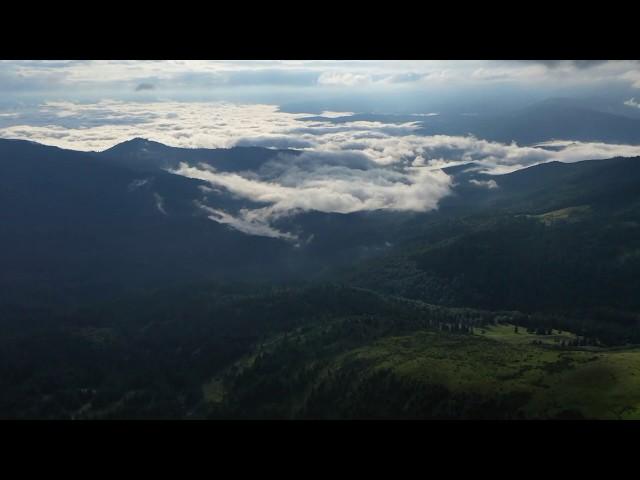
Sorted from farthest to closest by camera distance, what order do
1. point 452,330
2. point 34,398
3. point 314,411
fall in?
point 452,330 → point 34,398 → point 314,411

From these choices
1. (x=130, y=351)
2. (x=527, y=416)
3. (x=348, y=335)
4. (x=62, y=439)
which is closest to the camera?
(x=62, y=439)

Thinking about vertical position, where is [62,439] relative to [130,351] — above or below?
above

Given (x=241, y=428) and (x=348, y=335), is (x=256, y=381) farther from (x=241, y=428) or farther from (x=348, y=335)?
(x=241, y=428)

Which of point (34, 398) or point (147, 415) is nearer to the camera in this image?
point (147, 415)

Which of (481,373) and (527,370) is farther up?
(527,370)

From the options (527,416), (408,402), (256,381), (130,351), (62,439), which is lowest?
(130,351)

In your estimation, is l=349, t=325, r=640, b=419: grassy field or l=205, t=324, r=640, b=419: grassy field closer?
l=349, t=325, r=640, b=419: grassy field

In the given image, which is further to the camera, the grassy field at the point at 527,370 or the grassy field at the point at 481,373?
the grassy field at the point at 481,373

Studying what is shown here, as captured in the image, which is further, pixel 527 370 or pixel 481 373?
pixel 527 370

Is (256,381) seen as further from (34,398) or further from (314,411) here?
(34,398)

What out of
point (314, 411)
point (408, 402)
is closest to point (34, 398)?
point (314, 411)

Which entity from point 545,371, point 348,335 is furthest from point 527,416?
point 348,335
